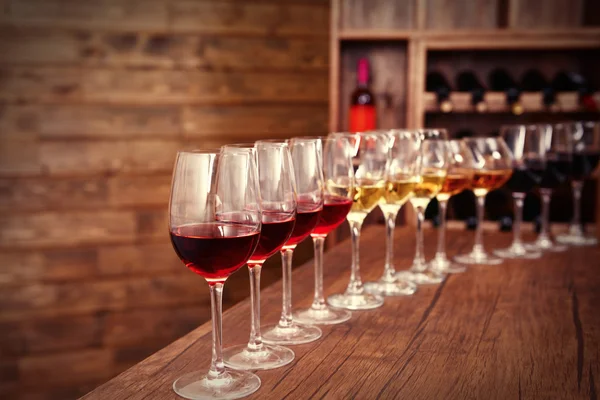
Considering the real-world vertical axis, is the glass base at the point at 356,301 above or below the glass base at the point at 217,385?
below

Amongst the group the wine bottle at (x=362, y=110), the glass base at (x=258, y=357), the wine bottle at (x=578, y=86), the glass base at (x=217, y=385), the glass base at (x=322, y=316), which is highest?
the wine bottle at (x=578, y=86)

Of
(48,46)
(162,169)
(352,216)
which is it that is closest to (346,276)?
(352,216)

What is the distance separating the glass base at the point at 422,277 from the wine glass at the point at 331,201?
28 centimetres

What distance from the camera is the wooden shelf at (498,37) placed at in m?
2.91

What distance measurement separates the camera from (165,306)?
3201mm

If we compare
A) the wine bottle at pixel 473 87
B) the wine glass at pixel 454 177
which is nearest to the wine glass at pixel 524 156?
the wine glass at pixel 454 177

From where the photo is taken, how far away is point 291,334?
96cm

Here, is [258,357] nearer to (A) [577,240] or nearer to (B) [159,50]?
(A) [577,240]

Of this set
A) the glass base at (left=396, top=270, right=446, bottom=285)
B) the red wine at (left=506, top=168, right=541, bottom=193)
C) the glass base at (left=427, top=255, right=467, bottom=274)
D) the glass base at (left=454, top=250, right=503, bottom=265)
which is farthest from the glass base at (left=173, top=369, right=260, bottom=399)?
the red wine at (left=506, top=168, right=541, bottom=193)

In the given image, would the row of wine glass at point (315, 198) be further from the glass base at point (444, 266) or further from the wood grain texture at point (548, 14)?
the wood grain texture at point (548, 14)

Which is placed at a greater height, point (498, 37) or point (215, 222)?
point (498, 37)

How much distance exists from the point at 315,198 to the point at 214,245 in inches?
9.9

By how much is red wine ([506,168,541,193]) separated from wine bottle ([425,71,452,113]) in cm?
131

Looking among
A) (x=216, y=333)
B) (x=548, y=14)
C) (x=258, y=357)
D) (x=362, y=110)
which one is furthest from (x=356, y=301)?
(x=548, y=14)
